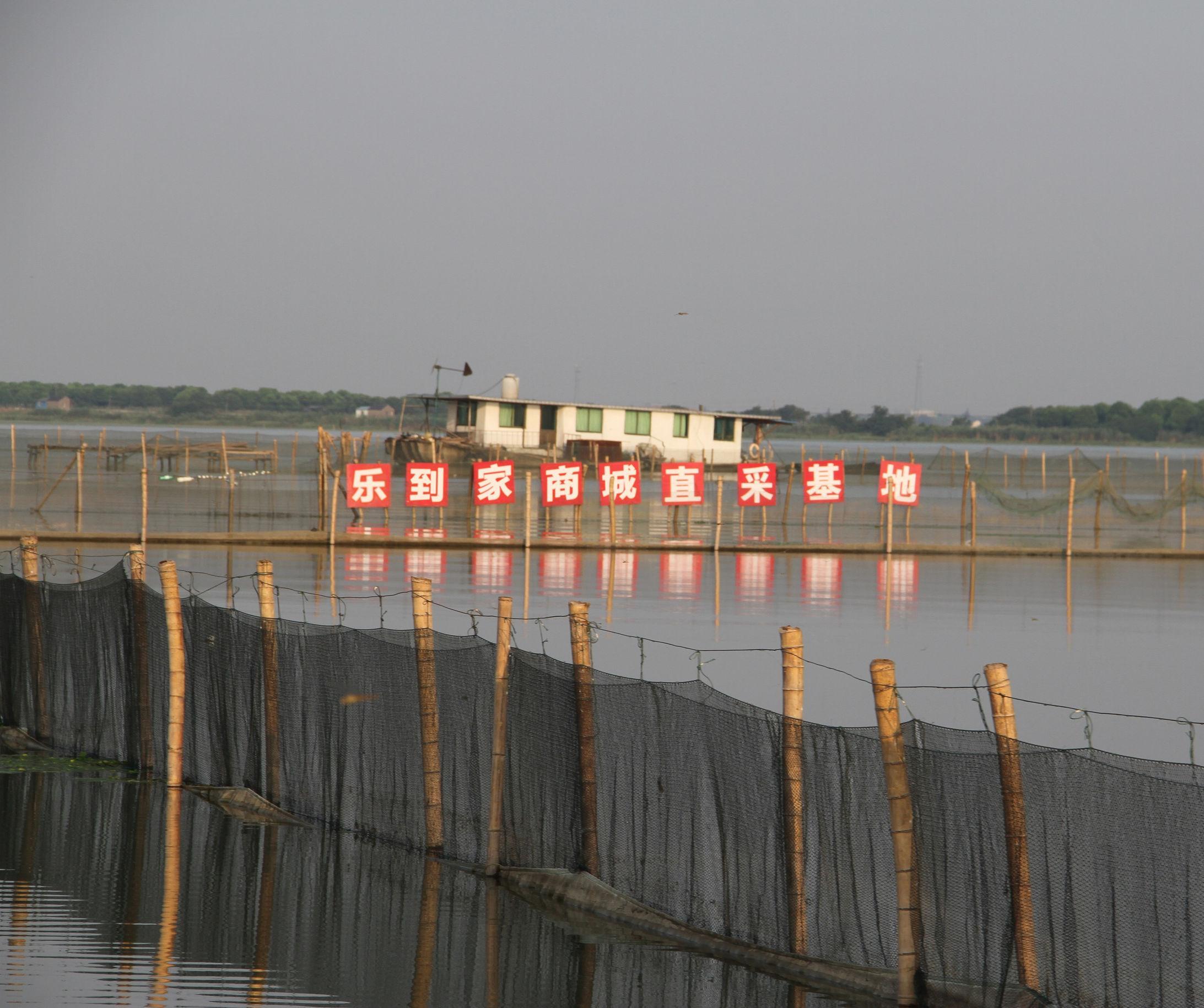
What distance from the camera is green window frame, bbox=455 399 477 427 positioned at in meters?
66.4

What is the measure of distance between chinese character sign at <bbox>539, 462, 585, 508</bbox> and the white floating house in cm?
2821

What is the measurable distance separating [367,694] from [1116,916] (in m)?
4.84

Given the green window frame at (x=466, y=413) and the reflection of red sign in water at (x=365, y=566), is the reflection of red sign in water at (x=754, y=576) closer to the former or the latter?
the reflection of red sign in water at (x=365, y=566)

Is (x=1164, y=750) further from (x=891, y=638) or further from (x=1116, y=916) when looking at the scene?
(x=1116, y=916)

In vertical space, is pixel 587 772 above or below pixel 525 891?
above

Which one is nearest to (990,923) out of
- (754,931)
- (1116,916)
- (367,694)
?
(1116,916)

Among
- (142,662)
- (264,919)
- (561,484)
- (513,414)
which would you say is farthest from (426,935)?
(513,414)

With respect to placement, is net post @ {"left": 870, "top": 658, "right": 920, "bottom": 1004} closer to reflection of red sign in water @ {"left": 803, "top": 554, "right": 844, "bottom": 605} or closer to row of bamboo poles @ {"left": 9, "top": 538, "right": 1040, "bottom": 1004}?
row of bamboo poles @ {"left": 9, "top": 538, "right": 1040, "bottom": 1004}

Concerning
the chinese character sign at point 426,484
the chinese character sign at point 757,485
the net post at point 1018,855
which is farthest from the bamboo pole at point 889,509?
the net post at point 1018,855

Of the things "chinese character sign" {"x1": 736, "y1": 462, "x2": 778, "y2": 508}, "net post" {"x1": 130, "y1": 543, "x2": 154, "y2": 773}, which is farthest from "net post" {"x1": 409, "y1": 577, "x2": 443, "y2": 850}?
"chinese character sign" {"x1": 736, "y1": 462, "x2": 778, "y2": 508}

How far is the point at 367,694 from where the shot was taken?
936 cm

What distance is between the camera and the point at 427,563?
2944cm

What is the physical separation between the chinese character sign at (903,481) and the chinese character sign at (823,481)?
5.96 feet

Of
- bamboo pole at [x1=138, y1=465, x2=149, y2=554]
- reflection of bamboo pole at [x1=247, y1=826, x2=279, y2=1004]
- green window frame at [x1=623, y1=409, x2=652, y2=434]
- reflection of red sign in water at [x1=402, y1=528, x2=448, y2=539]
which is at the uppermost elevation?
green window frame at [x1=623, y1=409, x2=652, y2=434]
